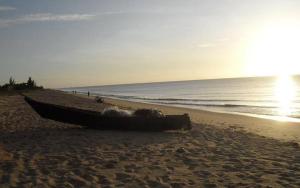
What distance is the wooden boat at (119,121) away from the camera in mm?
12773

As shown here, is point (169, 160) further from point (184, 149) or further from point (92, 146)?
point (92, 146)

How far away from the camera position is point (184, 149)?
9.52 meters

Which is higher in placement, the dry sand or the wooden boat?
the wooden boat

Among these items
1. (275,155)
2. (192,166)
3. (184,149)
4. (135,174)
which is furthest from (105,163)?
(275,155)

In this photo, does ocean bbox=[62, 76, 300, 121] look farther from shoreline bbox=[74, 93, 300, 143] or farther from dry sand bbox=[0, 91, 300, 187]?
dry sand bbox=[0, 91, 300, 187]

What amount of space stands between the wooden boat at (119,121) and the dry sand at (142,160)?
521 millimetres

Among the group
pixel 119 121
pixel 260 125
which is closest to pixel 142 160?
pixel 119 121

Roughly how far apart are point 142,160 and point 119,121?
15.4ft

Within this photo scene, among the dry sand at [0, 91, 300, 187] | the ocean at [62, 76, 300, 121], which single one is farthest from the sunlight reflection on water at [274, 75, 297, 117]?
the dry sand at [0, 91, 300, 187]

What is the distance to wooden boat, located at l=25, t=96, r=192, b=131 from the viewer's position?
12.8 meters

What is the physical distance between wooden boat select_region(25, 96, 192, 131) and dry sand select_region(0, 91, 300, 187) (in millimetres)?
521

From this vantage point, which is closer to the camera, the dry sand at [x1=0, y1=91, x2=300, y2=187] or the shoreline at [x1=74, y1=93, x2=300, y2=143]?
the dry sand at [x1=0, y1=91, x2=300, y2=187]

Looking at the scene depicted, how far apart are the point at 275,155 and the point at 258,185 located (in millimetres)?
2805

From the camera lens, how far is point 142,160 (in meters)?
8.24
